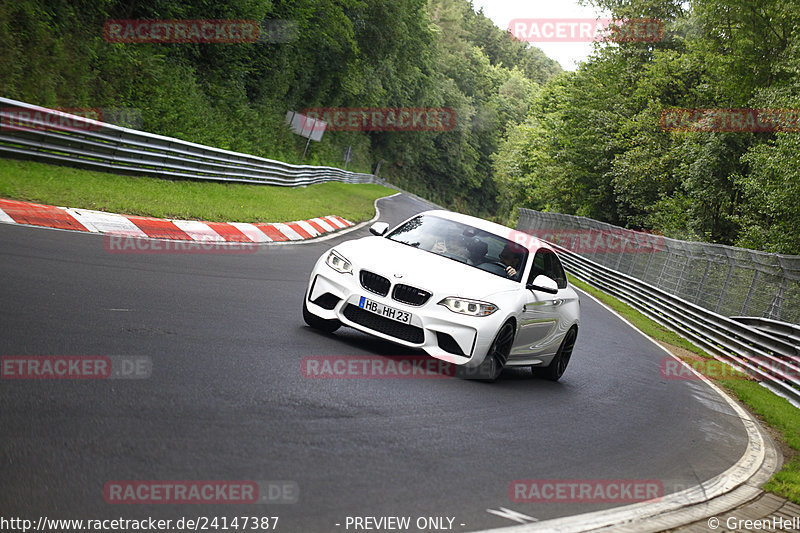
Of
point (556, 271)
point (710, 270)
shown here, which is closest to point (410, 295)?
point (556, 271)

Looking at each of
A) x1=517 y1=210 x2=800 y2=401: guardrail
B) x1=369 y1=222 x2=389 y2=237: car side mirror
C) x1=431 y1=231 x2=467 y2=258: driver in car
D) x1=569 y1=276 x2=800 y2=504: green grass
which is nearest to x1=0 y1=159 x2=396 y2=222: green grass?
x1=369 y1=222 x2=389 y2=237: car side mirror

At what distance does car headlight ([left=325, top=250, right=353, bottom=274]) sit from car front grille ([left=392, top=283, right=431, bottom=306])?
57 centimetres

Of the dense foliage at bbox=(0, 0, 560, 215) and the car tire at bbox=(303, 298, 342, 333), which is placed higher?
the dense foliage at bbox=(0, 0, 560, 215)

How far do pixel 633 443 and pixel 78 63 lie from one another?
62.2ft

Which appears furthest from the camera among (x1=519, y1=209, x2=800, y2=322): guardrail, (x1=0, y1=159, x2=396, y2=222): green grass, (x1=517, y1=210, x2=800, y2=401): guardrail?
(x1=519, y1=209, x2=800, y2=322): guardrail

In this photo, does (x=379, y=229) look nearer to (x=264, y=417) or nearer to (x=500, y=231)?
(x=500, y=231)

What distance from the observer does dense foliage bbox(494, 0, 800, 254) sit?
2630 cm

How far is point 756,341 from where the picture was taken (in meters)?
16.0

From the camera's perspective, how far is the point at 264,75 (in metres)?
45.1

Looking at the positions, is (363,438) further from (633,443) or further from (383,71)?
(383,71)

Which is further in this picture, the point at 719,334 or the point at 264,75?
the point at 264,75

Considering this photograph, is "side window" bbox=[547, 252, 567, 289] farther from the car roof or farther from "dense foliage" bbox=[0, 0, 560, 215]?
"dense foliage" bbox=[0, 0, 560, 215]

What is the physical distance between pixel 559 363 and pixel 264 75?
3766 centimetres

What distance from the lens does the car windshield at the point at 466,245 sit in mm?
9102
